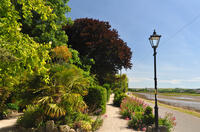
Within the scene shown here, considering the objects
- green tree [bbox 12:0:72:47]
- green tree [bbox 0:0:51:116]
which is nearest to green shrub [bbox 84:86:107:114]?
green tree [bbox 0:0:51:116]

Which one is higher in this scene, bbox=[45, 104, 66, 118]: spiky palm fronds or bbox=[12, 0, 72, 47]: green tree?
bbox=[12, 0, 72, 47]: green tree

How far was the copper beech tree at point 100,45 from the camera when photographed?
17312 mm

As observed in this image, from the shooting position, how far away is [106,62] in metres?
18.4

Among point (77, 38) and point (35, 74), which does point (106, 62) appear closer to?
point (77, 38)

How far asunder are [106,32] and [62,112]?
13.0 meters

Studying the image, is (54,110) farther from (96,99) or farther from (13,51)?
(96,99)

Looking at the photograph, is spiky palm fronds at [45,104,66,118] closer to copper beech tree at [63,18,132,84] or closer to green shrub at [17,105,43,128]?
green shrub at [17,105,43,128]

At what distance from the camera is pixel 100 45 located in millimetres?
17281

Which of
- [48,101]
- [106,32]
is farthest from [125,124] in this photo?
[106,32]

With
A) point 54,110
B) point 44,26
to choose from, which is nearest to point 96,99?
point 54,110

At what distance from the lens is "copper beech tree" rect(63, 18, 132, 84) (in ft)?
56.8

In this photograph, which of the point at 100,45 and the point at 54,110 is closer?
the point at 54,110

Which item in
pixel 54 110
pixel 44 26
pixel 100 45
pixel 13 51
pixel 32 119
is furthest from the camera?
→ pixel 100 45

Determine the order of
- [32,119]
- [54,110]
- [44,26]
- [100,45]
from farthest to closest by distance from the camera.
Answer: [100,45], [44,26], [32,119], [54,110]
